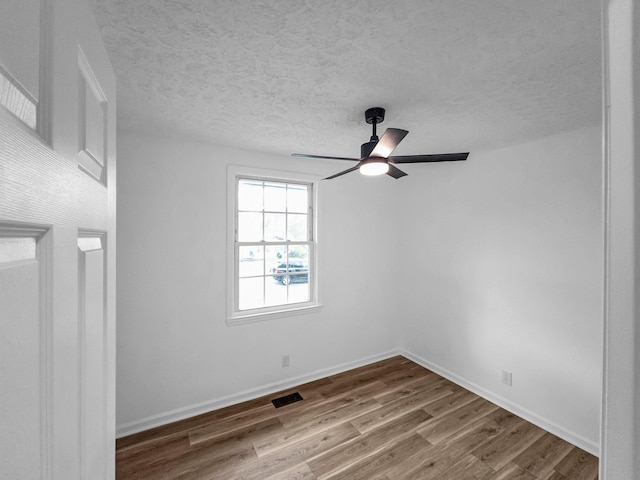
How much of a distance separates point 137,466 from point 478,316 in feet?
10.8

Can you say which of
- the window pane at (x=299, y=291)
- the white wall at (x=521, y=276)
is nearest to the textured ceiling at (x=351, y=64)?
the white wall at (x=521, y=276)

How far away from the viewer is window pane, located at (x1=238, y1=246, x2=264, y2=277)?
9.21 ft

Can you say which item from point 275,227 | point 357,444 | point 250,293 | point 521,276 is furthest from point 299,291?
point 521,276

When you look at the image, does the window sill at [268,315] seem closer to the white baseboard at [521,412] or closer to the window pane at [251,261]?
the window pane at [251,261]

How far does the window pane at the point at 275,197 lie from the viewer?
2945 millimetres

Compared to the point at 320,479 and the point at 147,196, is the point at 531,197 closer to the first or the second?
the point at 320,479

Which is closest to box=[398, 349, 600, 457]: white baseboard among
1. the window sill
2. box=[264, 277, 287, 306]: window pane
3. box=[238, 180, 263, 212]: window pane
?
the window sill

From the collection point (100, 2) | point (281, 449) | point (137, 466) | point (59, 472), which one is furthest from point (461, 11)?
point (137, 466)

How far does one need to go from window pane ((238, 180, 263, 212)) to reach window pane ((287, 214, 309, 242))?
1.30 ft

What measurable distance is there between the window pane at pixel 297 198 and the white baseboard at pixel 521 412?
2.49 metres

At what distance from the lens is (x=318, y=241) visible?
10.3 feet

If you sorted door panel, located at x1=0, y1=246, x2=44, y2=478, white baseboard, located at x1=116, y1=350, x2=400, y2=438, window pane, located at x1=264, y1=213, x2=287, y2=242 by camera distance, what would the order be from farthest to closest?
window pane, located at x1=264, y1=213, x2=287, y2=242 → white baseboard, located at x1=116, y1=350, x2=400, y2=438 → door panel, located at x1=0, y1=246, x2=44, y2=478

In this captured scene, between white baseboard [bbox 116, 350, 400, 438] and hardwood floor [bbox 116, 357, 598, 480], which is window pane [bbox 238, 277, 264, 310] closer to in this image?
white baseboard [bbox 116, 350, 400, 438]

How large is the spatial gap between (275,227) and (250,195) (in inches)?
17.4
